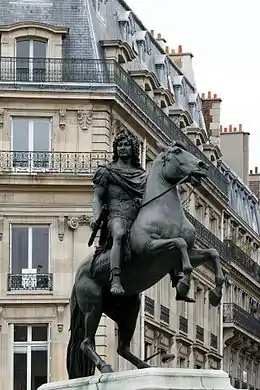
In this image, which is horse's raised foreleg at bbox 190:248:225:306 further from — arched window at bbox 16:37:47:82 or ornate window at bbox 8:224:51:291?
arched window at bbox 16:37:47:82

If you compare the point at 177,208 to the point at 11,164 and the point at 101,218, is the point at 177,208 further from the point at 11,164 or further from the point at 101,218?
the point at 11,164

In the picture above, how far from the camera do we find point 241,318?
2800 inches

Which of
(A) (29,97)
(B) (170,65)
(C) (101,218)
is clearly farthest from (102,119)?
(C) (101,218)

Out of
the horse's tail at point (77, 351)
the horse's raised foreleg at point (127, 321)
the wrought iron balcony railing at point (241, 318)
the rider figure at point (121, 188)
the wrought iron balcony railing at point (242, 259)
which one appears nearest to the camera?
the rider figure at point (121, 188)

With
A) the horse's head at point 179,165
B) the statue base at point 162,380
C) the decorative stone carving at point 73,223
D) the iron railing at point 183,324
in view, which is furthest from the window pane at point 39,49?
the statue base at point 162,380

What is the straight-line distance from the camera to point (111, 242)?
56.6ft

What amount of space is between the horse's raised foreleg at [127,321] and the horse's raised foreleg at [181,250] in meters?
1.15

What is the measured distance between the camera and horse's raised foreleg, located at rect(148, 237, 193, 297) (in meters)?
16.4

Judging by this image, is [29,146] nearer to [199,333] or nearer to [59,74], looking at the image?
[59,74]

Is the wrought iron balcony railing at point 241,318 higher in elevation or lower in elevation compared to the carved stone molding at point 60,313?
higher

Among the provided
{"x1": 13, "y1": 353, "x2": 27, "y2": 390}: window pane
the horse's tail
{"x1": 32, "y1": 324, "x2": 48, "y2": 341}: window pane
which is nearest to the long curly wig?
the horse's tail

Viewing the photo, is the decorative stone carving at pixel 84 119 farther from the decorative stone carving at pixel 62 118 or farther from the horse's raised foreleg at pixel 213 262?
the horse's raised foreleg at pixel 213 262

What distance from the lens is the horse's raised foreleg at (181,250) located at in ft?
53.8

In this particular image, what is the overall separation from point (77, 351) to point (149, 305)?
34.7 m
